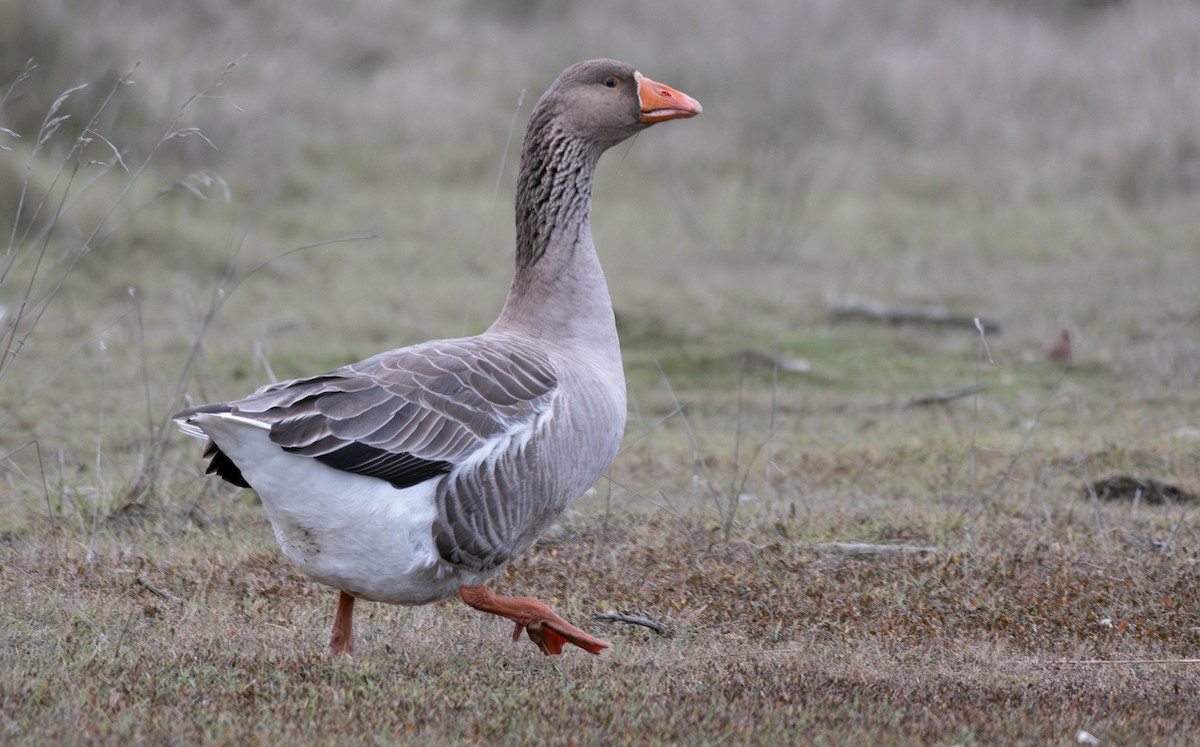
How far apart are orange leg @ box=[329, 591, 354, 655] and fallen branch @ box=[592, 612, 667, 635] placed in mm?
1001

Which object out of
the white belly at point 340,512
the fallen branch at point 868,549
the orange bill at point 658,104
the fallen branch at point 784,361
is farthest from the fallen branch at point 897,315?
the white belly at point 340,512

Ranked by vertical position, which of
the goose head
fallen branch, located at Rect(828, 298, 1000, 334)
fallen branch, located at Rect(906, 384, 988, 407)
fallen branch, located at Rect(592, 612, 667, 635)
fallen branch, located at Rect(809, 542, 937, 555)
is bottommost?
fallen branch, located at Rect(828, 298, 1000, 334)

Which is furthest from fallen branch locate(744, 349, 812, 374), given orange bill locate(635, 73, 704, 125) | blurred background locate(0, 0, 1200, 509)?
orange bill locate(635, 73, 704, 125)

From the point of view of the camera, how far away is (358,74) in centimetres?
2044

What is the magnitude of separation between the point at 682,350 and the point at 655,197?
6.75 m

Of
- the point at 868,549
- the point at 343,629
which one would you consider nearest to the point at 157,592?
the point at 343,629

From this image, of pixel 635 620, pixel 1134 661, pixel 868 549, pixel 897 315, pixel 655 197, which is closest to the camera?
pixel 1134 661

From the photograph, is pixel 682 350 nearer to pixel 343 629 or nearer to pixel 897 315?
pixel 897 315

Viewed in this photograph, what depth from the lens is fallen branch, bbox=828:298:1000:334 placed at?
12.2 metres

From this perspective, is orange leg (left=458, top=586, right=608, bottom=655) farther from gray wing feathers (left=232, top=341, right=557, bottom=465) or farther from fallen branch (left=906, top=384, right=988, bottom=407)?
fallen branch (left=906, top=384, right=988, bottom=407)

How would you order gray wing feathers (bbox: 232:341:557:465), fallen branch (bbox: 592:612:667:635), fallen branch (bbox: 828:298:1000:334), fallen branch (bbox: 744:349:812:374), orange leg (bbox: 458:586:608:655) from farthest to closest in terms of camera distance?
1. fallen branch (bbox: 828:298:1000:334)
2. fallen branch (bbox: 744:349:812:374)
3. fallen branch (bbox: 592:612:667:635)
4. orange leg (bbox: 458:586:608:655)
5. gray wing feathers (bbox: 232:341:557:465)

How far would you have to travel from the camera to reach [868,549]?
6012 millimetres

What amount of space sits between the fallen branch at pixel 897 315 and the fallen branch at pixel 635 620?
297 inches

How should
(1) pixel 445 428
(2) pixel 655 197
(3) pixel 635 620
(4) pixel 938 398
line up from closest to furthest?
(1) pixel 445 428, (3) pixel 635 620, (4) pixel 938 398, (2) pixel 655 197
